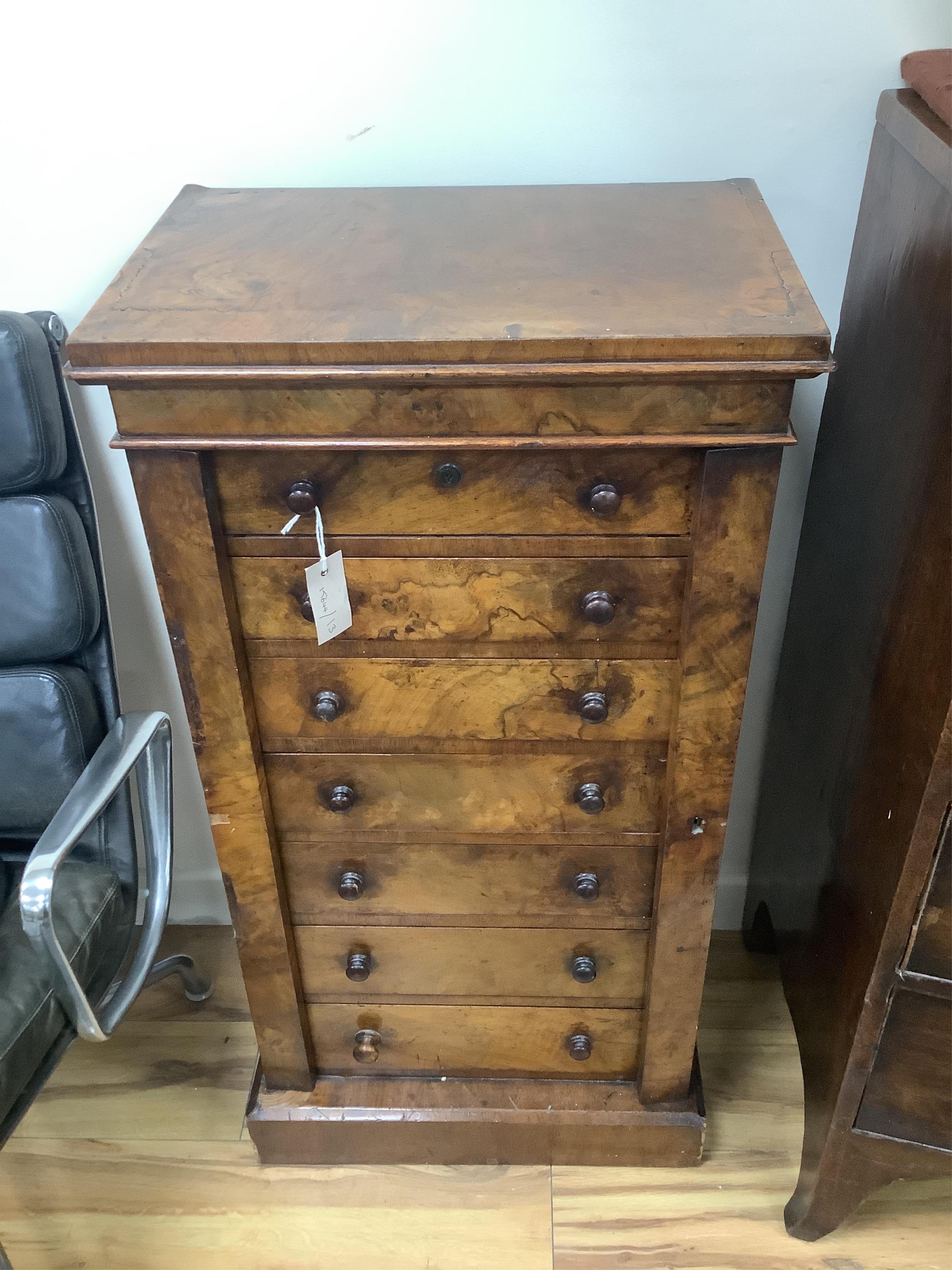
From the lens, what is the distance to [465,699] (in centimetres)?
106

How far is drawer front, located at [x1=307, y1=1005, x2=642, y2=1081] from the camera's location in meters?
1.32

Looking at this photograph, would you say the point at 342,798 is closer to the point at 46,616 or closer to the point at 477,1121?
the point at 46,616

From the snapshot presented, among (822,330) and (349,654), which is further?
(349,654)

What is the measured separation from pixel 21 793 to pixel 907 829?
104 cm

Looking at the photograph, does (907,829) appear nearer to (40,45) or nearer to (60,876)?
(60,876)

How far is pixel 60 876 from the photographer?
1.21 m

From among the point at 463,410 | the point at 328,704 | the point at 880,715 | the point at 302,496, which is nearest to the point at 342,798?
the point at 328,704

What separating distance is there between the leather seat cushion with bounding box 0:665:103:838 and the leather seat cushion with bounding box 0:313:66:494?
234mm

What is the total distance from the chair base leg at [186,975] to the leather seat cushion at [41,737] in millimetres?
419

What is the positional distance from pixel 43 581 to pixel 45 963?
446 millimetres

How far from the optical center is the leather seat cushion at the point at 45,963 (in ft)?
3.43

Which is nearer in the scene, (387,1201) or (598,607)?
(598,607)

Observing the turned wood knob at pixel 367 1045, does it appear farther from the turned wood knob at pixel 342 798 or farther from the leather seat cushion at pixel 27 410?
the leather seat cushion at pixel 27 410

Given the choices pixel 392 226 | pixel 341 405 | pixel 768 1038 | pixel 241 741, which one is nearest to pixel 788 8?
pixel 392 226
